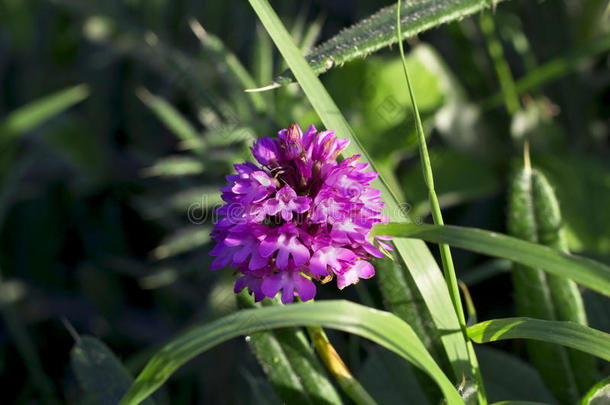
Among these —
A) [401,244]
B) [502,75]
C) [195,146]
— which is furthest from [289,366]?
[502,75]

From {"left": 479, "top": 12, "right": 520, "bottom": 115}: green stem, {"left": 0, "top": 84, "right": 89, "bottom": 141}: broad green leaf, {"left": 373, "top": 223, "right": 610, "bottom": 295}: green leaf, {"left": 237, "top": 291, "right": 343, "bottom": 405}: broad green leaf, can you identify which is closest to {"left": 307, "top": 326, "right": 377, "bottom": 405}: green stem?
{"left": 237, "top": 291, "right": 343, "bottom": 405}: broad green leaf

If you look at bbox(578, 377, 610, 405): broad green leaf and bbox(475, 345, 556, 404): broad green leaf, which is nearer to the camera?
bbox(578, 377, 610, 405): broad green leaf

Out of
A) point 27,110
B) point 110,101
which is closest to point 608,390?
point 27,110

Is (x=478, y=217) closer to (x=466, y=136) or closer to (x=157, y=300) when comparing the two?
(x=466, y=136)

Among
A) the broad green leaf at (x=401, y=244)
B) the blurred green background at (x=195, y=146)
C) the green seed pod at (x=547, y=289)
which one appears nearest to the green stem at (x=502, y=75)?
the blurred green background at (x=195, y=146)

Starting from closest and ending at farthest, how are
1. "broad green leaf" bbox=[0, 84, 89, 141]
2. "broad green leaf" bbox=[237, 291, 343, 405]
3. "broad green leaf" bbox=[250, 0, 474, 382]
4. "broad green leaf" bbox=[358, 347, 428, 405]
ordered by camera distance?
1. "broad green leaf" bbox=[250, 0, 474, 382]
2. "broad green leaf" bbox=[237, 291, 343, 405]
3. "broad green leaf" bbox=[358, 347, 428, 405]
4. "broad green leaf" bbox=[0, 84, 89, 141]

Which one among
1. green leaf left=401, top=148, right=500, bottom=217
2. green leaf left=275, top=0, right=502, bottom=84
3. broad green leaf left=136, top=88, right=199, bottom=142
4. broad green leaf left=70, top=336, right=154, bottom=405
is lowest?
green leaf left=401, top=148, right=500, bottom=217

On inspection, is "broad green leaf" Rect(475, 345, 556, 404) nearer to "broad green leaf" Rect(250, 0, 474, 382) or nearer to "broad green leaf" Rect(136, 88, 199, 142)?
"broad green leaf" Rect(250, 0, 474, 382)
